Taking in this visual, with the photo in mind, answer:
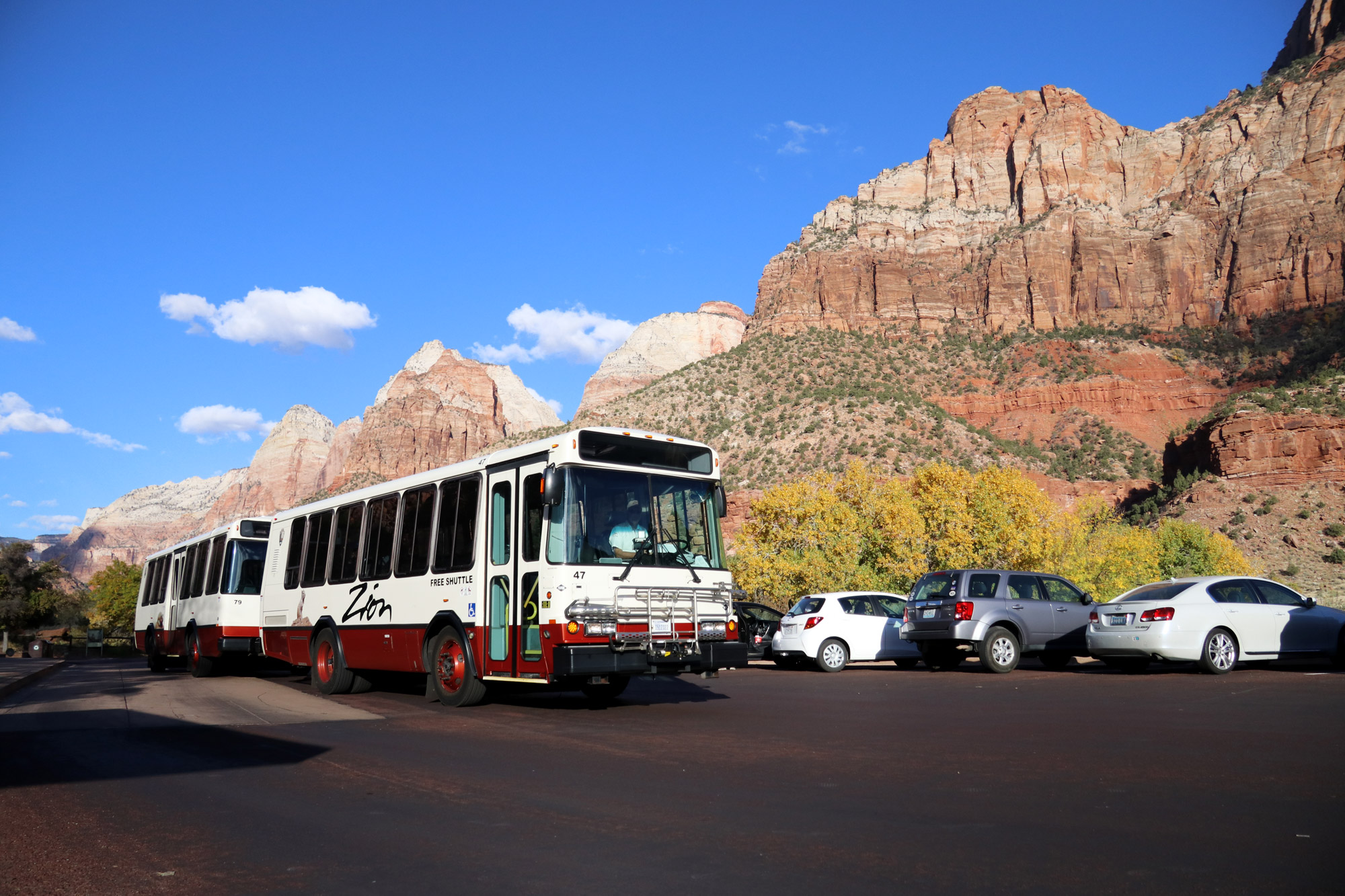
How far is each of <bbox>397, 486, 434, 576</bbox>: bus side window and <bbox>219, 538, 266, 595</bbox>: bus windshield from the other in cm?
765

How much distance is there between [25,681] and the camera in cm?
1950

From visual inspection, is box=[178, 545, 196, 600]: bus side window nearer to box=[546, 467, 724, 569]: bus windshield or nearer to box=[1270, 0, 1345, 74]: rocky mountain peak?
box=[546, 467, 724, 569]: bus windshield

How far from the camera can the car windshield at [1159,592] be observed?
50.7 feet

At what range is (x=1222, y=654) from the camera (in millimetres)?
15391

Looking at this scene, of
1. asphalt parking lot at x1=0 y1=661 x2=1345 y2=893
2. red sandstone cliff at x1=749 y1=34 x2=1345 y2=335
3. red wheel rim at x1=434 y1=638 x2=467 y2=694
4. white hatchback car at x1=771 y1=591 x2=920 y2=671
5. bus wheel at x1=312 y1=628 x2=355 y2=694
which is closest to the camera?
asphalt parking lot at x1=0 y1=661 x2=1345 y2=893

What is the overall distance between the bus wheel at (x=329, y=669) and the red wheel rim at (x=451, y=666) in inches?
120

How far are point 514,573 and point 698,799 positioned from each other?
5.54 metres

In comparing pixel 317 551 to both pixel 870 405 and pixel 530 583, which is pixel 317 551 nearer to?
pixel 530 583

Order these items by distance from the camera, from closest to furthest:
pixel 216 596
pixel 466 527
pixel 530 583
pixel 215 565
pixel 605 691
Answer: pixel 530 583, pixel 466 527, pixel 605 691, pixel 216 596, pixel 215 565

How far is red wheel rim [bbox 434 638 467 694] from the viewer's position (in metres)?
12.8

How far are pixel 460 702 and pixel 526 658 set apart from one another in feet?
6.36

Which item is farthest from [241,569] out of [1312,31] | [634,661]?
[1312,31]

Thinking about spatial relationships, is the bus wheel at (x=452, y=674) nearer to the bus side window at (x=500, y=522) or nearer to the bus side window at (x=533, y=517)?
the bus side window at (x=500, y=522)

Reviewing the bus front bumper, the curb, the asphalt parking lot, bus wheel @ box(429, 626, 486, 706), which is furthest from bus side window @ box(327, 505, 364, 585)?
the curb
